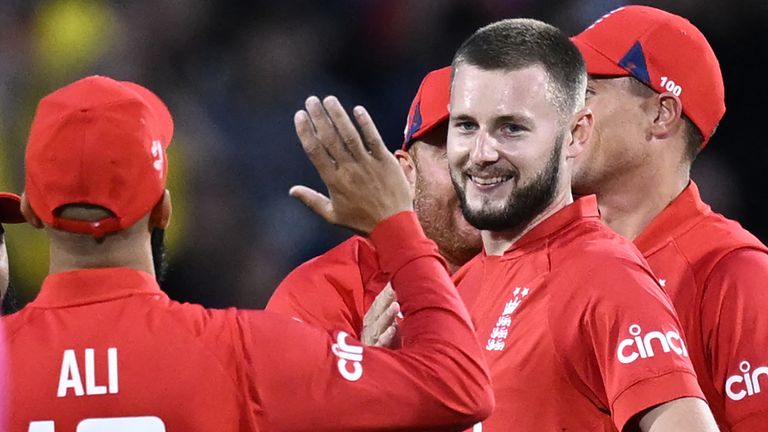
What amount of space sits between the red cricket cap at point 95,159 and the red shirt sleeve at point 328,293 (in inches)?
35.3

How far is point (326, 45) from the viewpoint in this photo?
6445 millimetres

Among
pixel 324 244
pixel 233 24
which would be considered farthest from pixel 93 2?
pixel 324 244

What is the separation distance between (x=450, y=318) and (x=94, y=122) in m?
0.69

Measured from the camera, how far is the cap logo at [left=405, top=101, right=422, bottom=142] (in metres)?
3.45

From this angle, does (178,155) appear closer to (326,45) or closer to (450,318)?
(326,45)

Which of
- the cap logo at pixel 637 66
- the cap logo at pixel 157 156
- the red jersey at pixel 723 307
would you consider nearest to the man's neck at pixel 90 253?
the cap logo at pixel 157 156

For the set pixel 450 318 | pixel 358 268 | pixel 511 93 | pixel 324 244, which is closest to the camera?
pixel 450 318

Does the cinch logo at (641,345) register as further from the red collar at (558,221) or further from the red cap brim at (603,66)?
the red cap brim at (603,66)

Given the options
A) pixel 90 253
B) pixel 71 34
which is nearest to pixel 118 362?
pixel 90 253

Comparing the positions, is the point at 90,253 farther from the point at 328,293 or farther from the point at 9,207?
the point at 9,207

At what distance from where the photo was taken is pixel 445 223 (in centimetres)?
348

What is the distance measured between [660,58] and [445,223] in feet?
2.44

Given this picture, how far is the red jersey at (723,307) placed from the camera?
107 inches

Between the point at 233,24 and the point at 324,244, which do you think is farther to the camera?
the point at 233,24
